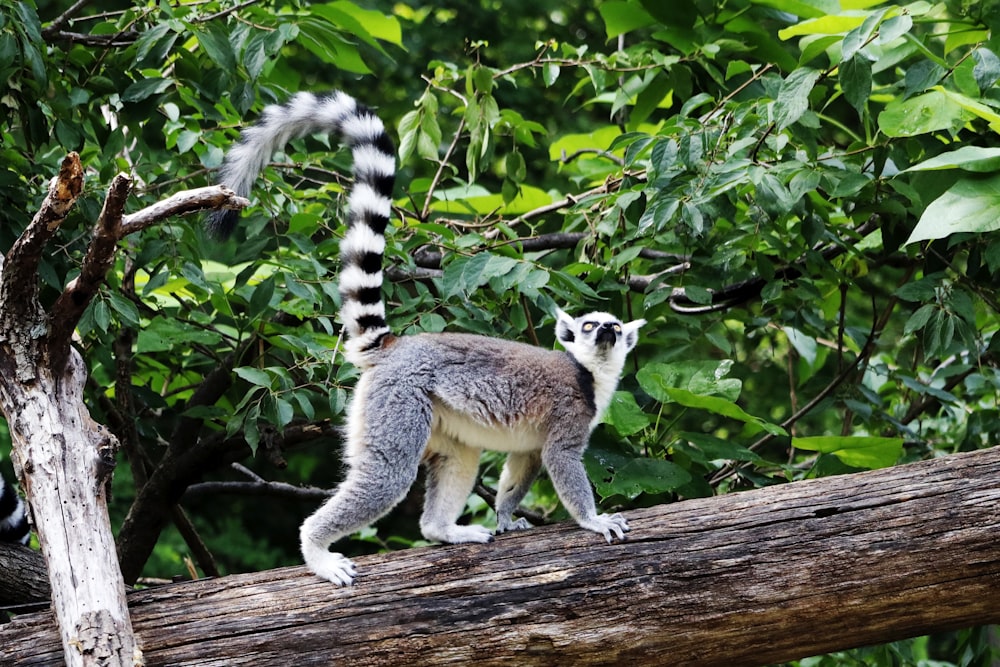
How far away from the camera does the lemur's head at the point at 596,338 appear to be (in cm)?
399

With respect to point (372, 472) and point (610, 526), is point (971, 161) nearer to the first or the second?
point (610, 526)

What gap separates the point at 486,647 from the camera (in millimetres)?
3174

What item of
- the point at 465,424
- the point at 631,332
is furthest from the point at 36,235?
the point at 631,332

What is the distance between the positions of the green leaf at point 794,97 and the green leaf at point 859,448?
50.1 inches

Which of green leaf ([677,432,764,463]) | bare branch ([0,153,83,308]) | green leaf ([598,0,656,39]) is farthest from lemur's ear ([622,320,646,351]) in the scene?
bare branch ([0,153,83,308])

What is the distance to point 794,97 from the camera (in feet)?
12.5

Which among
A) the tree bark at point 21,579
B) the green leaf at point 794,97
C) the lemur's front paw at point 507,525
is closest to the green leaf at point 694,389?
the lemur's front paw at point 507,525

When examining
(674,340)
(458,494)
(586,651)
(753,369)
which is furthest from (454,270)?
(753,369)

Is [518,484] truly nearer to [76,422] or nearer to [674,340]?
[674,340]

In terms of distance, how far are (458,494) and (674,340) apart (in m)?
1.36

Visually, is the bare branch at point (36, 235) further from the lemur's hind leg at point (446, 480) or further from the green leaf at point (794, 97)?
the green leaf at point (794, 97)

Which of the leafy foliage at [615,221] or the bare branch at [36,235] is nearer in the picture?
the bare branch at [36,235]

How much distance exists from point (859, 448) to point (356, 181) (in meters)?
2.33

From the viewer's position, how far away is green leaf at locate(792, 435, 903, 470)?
3949mm
